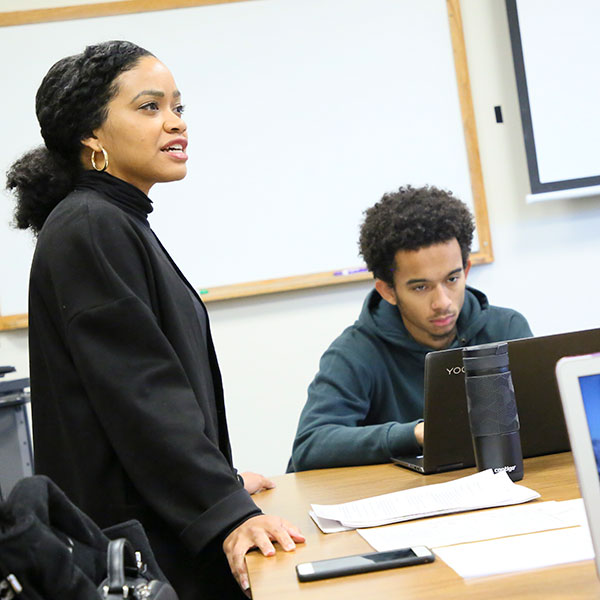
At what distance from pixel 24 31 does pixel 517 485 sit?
2.44m

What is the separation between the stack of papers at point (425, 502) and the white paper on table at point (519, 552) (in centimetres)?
18

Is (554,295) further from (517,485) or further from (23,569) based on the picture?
(23,569)

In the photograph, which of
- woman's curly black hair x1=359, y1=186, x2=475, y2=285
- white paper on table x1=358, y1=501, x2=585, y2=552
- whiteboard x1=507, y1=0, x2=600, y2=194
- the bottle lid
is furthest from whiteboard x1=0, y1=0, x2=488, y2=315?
white paper on table x1=358, y1=501, x2=585, y2=552

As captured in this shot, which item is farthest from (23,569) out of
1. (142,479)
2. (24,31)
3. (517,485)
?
(24,31)

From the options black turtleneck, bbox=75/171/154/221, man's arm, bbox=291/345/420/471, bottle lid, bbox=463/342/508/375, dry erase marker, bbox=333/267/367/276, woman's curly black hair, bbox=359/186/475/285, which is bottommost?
man's arm, bbox=291/345/420/471

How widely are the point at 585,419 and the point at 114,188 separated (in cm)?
99

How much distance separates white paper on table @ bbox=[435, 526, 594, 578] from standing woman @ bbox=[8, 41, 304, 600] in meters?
0.26

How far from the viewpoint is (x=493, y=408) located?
137 cm

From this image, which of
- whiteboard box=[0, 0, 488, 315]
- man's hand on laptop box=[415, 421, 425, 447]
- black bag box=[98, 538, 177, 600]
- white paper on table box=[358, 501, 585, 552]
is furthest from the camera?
whiteboard box=[0, 0, 488, 315]

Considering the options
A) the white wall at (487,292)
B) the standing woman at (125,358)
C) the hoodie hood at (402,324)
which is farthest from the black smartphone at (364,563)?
the white wall at (487,292)

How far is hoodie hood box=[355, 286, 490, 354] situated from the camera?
82.4 inches

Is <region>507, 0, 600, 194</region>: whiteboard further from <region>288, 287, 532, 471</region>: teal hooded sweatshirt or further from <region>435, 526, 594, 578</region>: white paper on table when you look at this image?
<region>435, 526, 594, 578</region>: white paper on table

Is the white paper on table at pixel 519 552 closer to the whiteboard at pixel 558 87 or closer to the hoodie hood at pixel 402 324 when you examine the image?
the hoodie hood at pixel 402 324

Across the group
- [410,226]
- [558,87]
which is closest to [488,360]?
[410,226]
